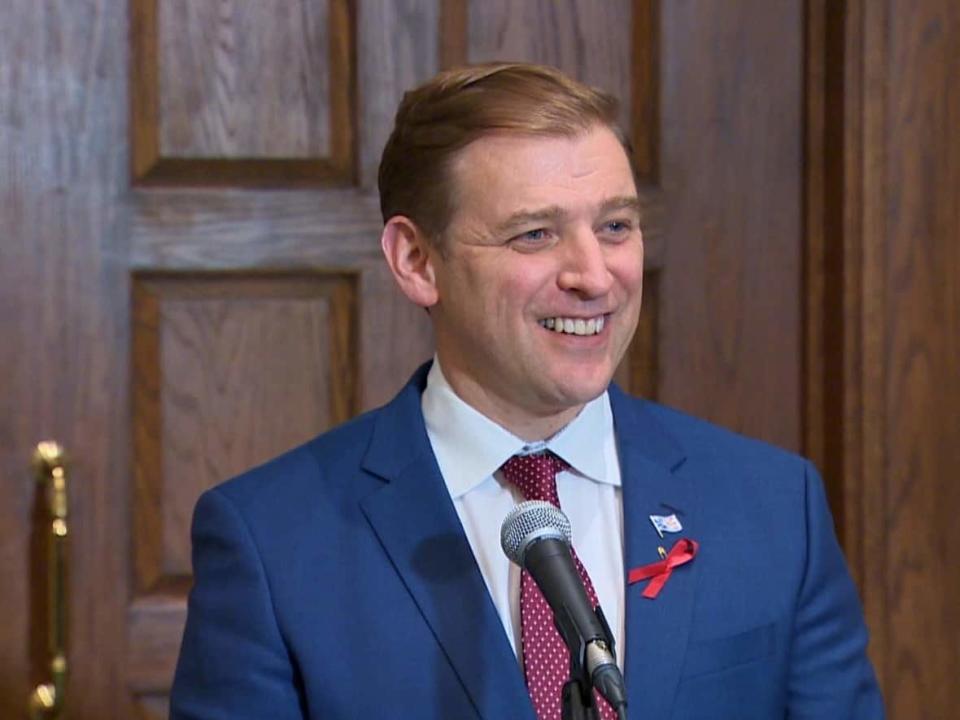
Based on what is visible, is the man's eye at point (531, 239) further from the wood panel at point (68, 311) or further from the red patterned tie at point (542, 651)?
the wood panel at point (68, 311)

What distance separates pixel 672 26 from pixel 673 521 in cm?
82

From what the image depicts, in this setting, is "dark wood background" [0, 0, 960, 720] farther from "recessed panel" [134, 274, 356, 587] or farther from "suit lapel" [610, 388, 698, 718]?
"suit lapel" [610, 388, 698, 718]

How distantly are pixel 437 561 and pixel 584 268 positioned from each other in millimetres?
299

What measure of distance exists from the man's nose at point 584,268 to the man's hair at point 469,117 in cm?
10

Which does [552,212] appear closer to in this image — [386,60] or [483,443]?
[483,443]

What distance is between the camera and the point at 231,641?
4.75ft

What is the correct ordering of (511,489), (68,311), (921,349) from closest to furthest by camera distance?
(511,489) → (68,311) → (921,349)

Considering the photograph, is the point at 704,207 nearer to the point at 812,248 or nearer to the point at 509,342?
the point at 812,248

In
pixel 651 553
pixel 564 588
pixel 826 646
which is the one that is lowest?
pixel 826 646

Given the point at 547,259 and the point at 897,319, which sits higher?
the point at 547,259

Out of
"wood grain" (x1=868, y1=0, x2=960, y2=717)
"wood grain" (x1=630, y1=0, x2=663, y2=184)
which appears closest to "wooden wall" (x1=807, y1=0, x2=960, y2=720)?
"wood grain" (x1=868, y1=0, x2=960, y2=717)

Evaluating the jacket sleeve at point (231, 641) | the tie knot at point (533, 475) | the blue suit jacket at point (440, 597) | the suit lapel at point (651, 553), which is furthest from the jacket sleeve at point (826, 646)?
the jacket sleeve at point (231, 641)

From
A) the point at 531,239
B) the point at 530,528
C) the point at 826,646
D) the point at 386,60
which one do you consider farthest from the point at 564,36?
the point at 530,528

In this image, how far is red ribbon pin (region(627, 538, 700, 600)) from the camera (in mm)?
1476
